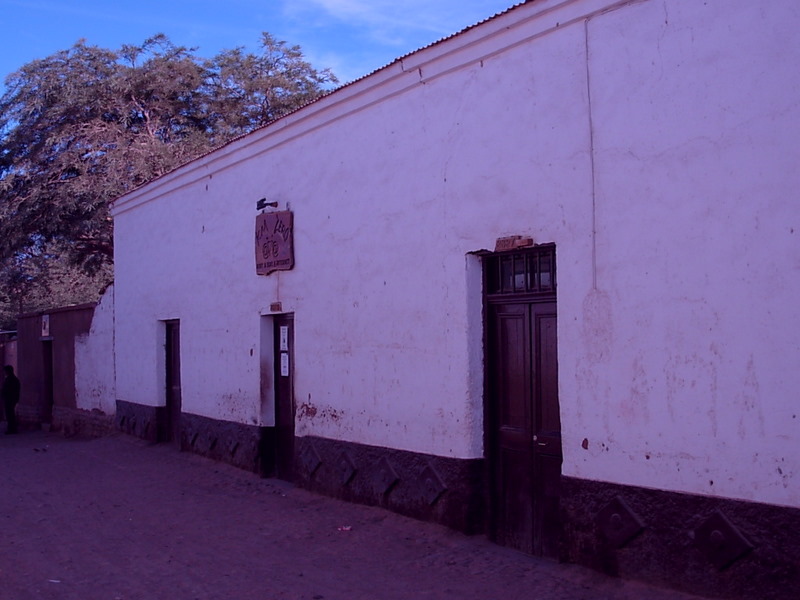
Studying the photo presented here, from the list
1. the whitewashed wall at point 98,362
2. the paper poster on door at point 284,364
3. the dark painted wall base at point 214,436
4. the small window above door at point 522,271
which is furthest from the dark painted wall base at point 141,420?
the small window above door at point 522,271

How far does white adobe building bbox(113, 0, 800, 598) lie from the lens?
507 centimetres

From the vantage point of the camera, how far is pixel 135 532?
8.52 meters

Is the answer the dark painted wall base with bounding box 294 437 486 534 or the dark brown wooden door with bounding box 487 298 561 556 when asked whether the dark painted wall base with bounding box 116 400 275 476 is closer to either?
the dark painted wall base with bounding box 294 437 486 534

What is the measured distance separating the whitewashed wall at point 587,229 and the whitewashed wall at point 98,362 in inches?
304

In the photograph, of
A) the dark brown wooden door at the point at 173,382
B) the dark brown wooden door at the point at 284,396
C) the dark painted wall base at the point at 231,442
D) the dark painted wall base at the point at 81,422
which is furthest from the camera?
the dark painted wall base at the point at 81,422

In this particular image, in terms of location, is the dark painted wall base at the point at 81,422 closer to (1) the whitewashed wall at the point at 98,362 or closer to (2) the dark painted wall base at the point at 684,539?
(1) the whitewashed wall at the point at 98,362

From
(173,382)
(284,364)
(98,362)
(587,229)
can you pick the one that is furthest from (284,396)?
(98,362)

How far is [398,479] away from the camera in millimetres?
8195

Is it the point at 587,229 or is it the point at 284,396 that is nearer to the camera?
the point at 587,229

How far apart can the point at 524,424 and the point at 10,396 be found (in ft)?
56.4

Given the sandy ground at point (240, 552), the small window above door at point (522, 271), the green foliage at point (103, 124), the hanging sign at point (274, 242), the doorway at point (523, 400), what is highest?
the green foliage at point (103, 124)

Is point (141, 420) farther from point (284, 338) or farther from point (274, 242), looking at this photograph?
point (274, 242)

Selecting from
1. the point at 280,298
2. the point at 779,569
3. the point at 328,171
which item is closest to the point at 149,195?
the point at 280,298

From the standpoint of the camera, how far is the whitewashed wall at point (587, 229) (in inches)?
199
